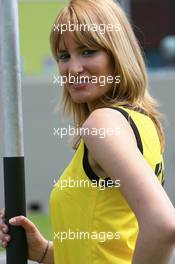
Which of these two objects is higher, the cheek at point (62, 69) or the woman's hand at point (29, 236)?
the cheek at point (62, 69)

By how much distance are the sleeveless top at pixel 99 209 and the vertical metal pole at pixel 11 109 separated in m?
0.13

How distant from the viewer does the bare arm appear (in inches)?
49.6

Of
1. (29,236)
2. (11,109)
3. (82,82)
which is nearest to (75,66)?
(82,82)

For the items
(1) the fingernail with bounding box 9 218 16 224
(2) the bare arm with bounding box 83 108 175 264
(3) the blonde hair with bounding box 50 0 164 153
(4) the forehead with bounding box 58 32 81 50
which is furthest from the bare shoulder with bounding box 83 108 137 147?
(1) the fingernail with bounding box 9 218 16 224

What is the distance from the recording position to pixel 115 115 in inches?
55.2

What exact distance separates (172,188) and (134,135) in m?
6.28

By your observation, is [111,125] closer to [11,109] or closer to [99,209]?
[99,209]

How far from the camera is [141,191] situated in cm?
128

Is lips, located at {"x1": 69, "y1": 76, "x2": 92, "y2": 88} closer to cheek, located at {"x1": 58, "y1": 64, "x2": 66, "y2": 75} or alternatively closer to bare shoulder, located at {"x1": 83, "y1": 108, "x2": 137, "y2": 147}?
cheek, located at {"x1": 58, "y1": 64, "x2": 66, "y2": 75}

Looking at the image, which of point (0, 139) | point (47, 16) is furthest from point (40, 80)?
point (0, 139)

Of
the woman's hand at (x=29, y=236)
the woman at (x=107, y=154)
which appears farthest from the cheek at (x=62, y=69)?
the woman's hand at (x=29, y=236)

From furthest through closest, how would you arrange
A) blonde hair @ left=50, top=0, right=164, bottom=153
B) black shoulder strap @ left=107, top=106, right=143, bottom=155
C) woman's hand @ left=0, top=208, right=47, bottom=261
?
woman's hand @ left=0, top=208, right=47, bottom=261
blonde hair @ left=50, top=0, right=164, bottom=153
black shoulder strap @ left=107, top=106, right=143, bottom=155

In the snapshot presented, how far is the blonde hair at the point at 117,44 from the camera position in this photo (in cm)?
154

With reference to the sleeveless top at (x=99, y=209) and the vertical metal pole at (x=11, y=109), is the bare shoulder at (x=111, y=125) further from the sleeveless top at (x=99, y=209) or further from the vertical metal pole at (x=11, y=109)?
the vertical metal pole at (x=11, y=109)
